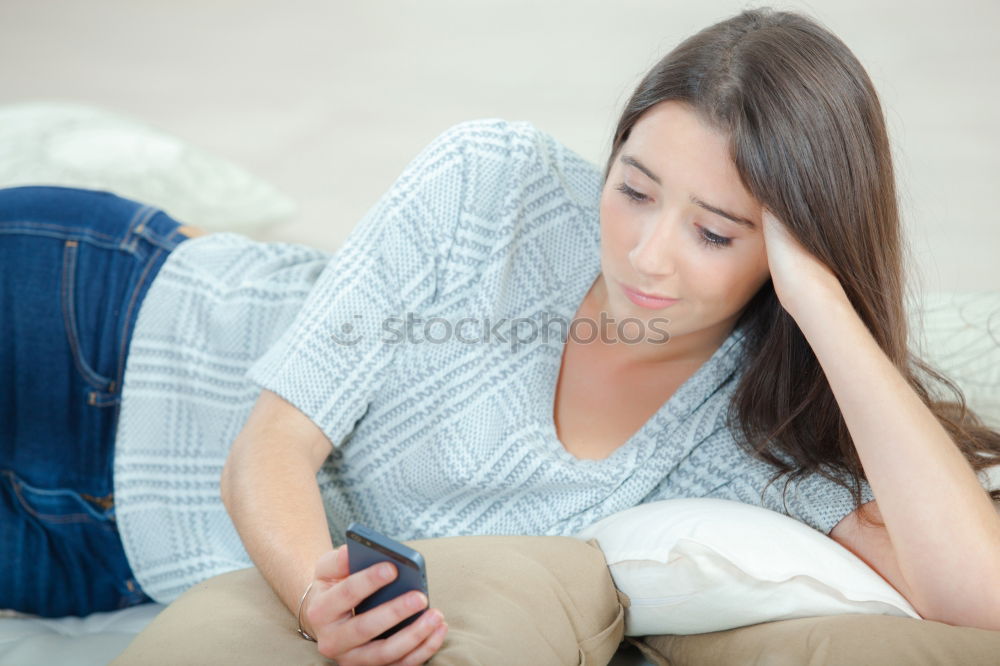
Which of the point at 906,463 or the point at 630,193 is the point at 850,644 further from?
the point at 630,193

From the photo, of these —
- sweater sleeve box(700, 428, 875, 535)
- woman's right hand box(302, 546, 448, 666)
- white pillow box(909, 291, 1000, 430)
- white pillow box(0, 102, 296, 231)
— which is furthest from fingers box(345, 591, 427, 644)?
white pillow box(0, 102, 296, 231)

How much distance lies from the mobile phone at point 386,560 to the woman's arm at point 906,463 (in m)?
0.60

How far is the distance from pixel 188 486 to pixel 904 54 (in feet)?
7.40

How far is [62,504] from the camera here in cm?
154

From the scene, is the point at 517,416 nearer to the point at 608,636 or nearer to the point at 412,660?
the point at 608,636

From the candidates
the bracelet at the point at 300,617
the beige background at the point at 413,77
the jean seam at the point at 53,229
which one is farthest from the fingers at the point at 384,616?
the beige background at the point at 413,77

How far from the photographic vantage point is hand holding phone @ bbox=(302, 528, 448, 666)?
95 cm

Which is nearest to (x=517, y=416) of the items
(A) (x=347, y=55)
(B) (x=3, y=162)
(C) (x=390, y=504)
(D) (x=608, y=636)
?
(C) (x=390, y=504)

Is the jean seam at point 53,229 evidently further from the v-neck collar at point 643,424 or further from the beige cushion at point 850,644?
the beige cushion at point 850,644

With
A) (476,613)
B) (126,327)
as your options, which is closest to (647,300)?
(476,613)

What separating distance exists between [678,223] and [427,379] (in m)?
0.43

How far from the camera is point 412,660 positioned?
37.9 inches

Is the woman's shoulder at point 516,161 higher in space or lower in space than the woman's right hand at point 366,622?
higher

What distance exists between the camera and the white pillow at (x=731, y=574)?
44.3 inches
